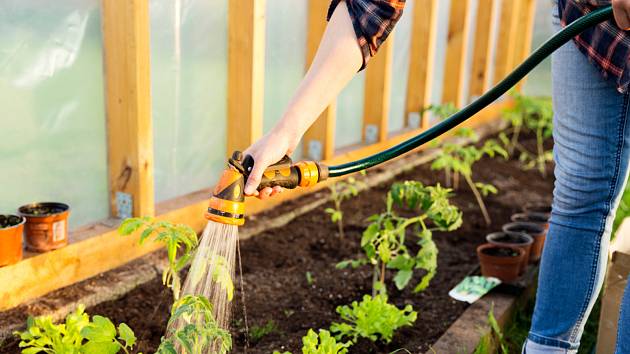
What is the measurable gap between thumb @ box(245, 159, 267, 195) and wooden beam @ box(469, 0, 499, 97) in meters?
4.28

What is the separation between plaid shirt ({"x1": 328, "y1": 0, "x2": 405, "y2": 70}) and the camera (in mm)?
1414

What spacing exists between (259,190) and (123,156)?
1182 millimetres

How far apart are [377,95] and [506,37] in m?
2.11

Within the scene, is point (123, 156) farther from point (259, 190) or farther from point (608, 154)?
point (608, 154)

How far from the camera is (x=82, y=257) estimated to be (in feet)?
7.50

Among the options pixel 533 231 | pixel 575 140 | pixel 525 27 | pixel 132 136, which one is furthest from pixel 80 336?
pixel 525 27

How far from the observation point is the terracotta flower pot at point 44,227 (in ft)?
7.05

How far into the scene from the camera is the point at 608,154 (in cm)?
164

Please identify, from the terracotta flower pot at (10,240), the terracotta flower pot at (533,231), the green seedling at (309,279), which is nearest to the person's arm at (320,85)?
the terracotta flower pot at (10,240)

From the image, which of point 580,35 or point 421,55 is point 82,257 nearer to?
point 580,35

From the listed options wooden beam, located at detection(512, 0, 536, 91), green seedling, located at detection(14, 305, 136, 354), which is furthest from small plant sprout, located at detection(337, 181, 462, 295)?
wooden beam, located at detection(512, 0, 536, 91)

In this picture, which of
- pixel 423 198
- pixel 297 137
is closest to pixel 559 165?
pixel 423 198

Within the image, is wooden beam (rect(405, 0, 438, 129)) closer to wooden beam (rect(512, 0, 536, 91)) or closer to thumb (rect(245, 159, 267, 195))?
wooden beam (rect(512, 0, 536, 91))

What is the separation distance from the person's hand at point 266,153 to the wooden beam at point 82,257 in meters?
1.05
